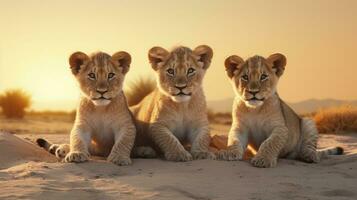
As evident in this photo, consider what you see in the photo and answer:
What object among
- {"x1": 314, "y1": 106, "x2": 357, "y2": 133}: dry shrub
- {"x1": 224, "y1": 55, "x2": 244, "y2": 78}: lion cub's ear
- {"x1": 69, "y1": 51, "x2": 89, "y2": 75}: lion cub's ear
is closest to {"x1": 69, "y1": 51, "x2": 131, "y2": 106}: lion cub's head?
{"x1": 69, "y1": 51, "x2": 89, "y2": 75}: lion cub's ear

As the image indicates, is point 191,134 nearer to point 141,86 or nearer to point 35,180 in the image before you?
point 35,180

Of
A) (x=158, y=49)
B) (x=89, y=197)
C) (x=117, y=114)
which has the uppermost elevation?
(x=158, y=49)

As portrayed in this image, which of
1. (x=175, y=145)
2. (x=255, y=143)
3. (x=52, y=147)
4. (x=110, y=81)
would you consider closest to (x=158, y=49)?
(x=110, y=81)

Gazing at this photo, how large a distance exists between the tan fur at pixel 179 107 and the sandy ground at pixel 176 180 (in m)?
0.28

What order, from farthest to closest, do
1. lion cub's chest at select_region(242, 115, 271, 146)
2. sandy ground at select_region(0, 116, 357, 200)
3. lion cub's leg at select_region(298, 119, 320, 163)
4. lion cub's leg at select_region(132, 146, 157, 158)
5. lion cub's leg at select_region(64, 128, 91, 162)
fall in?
1. lion cub's leg at select_region(298, 119, 320, 163)
2. lion cub's leg at select_region(132, 146, 157, 158)
3. lion cub's chest at select_region(242, 115, 271, 146)
4. lion cub's leg at select_region(64, 128, 91, 162)
5. sandy ground at select_region(0, 116, 357, 200)

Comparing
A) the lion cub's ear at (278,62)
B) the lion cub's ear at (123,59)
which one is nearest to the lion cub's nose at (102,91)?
the lion cub's ear at (123,59)

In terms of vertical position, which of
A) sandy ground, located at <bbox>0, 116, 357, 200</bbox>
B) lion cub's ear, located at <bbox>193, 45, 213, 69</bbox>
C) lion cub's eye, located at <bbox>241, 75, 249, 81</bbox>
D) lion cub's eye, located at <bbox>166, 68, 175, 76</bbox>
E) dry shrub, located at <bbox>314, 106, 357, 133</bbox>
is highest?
lion cub's ear, located at <bbox>193, 45, 213, 69</bbox>

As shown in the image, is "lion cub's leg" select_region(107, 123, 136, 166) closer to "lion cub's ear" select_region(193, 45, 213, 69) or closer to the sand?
the sand

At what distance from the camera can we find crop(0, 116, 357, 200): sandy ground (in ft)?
17.4

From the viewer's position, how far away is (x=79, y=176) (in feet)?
20.1

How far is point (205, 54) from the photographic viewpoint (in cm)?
740

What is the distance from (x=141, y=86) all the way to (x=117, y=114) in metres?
7.06

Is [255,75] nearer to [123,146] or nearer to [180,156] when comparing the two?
[180,156]

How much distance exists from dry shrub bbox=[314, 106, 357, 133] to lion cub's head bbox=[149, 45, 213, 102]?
7770 millimetres
